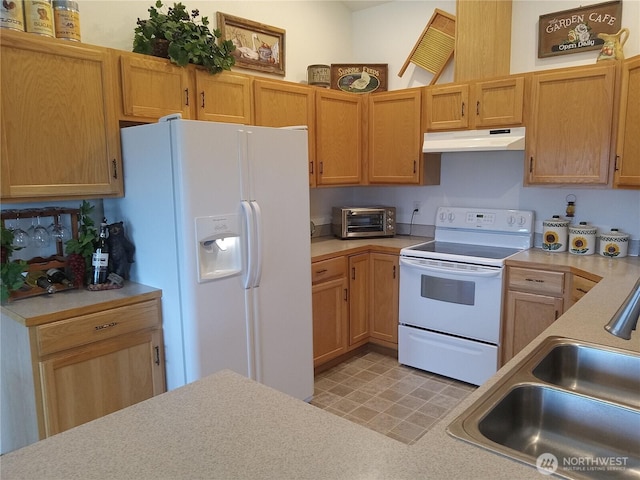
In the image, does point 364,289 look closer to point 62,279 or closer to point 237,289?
point 237,289

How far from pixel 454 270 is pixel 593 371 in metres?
1.78

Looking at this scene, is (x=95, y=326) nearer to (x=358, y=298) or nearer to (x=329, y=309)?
(x=329, y=309)

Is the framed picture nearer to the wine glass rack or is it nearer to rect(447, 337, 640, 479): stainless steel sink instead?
the wine glass rack

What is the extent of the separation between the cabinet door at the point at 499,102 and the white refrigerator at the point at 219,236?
1432 mm

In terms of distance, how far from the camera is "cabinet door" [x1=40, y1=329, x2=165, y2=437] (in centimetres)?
206

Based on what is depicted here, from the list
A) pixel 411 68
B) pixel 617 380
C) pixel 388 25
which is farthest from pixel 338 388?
pixel 388 25

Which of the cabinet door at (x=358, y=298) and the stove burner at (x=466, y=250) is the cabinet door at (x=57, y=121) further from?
the stove burner at (x=466, y=250)

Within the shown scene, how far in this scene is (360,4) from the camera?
13.7ft

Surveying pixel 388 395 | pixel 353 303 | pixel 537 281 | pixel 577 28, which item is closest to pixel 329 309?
pixel 353 303

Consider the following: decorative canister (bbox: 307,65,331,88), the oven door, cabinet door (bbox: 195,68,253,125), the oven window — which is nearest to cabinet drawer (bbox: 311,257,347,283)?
the oven door

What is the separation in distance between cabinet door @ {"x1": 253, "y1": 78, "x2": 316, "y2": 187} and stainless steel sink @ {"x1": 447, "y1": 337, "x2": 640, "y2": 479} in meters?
2.37

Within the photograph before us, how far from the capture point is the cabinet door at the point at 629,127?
8.78 ft

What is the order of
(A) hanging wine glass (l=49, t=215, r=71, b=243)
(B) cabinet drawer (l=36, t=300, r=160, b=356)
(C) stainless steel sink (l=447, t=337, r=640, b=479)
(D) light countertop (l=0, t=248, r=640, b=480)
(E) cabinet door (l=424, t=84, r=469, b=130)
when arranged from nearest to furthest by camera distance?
(D) light countertop (l=0, t=248, r=640, b=480)
(C) stainless steel sink (l=447, t=337, r=640, b=479)
(B) cabinet drawer (l=36, t=300, r=160, b=356)
(A) hanging wine glass (l=49, t=215, r=71, b=243)
(E) cabinet door (l=424, t=84, r=469, b=130)

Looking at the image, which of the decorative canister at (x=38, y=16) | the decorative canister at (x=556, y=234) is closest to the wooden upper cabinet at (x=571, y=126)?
the decorative canister at (x=556, y=234)
